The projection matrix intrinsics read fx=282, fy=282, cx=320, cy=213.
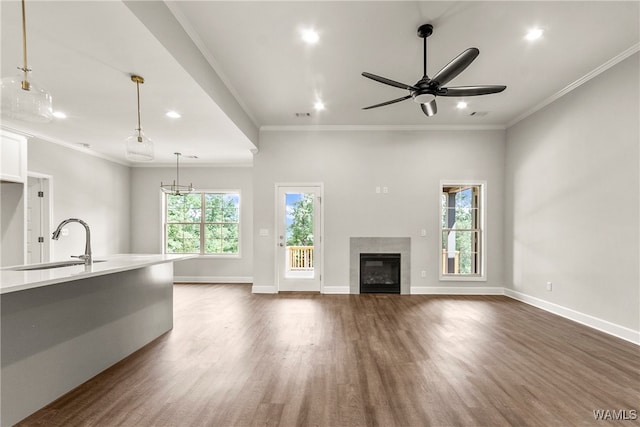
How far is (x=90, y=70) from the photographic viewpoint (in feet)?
9.09

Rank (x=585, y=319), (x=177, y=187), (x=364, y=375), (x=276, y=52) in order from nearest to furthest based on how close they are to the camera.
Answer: (x=364, y=375) → (x=276, y=52) → (x=585, y=319) → (x=177, y=187)

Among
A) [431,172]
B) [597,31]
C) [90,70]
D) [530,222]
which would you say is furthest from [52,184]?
[530,222]

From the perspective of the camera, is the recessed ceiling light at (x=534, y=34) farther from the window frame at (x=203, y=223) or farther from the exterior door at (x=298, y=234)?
the window frame at (x=203, y=223)

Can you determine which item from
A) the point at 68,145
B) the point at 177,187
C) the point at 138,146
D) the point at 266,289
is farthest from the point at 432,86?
the point at 68,145

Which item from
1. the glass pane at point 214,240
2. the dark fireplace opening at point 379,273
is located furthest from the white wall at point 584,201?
the glass pane at point 214,240

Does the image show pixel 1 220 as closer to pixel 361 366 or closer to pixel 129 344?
pixel 129 344

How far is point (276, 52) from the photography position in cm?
318

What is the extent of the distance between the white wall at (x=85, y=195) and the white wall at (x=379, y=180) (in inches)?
140

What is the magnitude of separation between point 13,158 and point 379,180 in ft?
19.1

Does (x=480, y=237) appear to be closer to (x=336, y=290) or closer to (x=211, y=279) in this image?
(x=336, y=290)

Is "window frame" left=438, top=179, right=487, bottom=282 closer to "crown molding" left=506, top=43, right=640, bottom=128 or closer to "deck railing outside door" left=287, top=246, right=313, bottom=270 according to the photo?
"crown molding" left=506, top=43, right=640, bottom=128

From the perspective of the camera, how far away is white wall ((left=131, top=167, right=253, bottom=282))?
22.7 feet

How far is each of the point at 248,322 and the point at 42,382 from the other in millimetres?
2111

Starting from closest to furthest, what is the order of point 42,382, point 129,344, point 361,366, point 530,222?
point 42,382 < point 361,366 < point 129,344 < point 530,222
